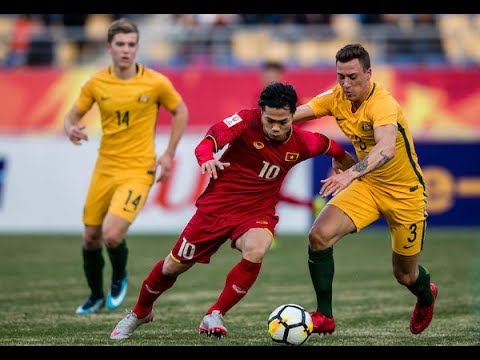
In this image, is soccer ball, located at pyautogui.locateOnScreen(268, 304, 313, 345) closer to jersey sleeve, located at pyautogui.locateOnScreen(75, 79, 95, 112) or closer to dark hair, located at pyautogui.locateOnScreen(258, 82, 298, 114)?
dark hair, located at pyautogui.locateOnScreen(258, 82, 298, 114)

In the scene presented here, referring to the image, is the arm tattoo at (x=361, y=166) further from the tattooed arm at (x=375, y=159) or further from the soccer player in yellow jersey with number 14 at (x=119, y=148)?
the soccer player in yellow jersey with number 14 at (x=119, y=148)

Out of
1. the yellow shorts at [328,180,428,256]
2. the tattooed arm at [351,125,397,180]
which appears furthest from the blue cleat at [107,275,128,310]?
the tattooed arm at [351,125,397,180]

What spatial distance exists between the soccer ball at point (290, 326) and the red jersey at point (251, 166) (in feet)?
2.58

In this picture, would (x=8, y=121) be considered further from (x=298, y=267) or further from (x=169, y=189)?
(x=298, y=267)

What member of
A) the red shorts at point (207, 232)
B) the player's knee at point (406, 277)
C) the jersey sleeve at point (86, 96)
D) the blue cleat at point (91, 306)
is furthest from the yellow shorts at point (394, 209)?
the jersey sleeve at point (86, 96)

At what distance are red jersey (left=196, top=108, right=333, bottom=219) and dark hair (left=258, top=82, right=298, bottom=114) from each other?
0.31 metres

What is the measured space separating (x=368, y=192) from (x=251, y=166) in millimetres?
1034

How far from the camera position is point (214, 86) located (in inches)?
773

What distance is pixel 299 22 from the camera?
67.8 feet

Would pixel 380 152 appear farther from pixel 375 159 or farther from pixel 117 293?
pixel 117 293

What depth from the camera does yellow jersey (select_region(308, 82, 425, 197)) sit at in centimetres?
750

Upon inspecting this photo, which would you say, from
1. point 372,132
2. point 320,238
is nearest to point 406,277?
point 320,238

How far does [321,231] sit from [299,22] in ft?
44.6

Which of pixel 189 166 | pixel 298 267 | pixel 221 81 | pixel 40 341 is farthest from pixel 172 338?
pixel 221 81
